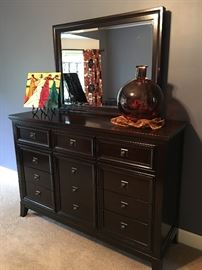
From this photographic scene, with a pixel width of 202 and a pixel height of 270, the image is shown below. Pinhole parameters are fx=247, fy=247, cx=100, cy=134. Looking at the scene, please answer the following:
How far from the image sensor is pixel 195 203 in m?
1.84

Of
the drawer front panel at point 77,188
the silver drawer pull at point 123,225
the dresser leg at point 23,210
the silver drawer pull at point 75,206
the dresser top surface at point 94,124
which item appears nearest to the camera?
the dresser top surface at point 94,124

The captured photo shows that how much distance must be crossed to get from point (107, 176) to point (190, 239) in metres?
0.87

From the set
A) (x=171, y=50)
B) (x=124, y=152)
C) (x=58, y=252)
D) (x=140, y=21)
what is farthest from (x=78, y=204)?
(x=140, y=21)

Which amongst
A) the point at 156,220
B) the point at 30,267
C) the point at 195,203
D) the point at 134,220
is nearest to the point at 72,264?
the point at 30,267

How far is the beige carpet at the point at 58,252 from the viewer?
1747mm

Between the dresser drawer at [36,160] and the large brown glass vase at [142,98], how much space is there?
0.80 metres

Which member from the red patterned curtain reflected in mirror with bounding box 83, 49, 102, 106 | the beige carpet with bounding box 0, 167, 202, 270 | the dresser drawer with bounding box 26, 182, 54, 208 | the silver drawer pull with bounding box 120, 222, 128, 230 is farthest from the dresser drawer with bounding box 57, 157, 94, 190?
the red patterned curtain reflected in mirror with bounding box 83, 49, 102, 106

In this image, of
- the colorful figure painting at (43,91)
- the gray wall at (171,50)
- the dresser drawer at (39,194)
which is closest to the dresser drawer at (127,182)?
the gray wall at (171,50)

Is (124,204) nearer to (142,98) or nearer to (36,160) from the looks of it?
(142,98)

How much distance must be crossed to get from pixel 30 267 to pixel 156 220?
0.95 metres

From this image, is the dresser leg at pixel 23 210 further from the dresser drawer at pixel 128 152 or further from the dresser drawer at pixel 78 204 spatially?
the dresser drawer at pixel 128 152

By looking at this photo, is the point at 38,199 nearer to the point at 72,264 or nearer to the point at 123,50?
the point at 72,264

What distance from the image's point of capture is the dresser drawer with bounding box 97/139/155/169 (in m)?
1.49

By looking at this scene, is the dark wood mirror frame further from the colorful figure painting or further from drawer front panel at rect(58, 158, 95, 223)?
drawer front panel at rect(58, 158, 95, 223)
